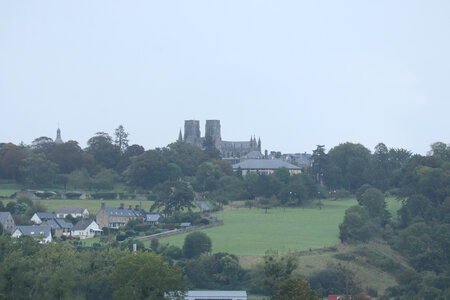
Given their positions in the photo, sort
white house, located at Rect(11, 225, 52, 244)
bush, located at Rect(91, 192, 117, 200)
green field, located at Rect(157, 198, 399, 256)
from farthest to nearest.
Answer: bush, located at Rect(91, 192, 117, 200)
white house, located at Rect(11, 225, 52, 244)
green field, located at Rect(157, 198, 399, 256)

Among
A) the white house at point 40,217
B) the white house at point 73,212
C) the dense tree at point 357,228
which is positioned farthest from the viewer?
the white house at point 73,212

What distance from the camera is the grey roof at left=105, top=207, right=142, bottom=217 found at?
75812 mm

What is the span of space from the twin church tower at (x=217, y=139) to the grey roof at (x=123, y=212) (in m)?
111

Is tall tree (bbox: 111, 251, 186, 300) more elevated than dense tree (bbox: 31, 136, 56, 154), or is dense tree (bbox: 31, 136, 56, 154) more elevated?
dense tree (bbox: 31, 136, 56, 154)

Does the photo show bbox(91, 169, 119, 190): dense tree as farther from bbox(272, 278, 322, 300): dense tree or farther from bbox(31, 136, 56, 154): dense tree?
bbox(272, 278, 322, 300): dense tree

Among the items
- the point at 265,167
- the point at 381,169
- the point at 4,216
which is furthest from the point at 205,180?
the point at 4,216

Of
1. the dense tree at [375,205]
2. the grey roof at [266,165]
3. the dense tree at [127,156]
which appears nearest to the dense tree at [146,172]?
the dense tree at [127,156]

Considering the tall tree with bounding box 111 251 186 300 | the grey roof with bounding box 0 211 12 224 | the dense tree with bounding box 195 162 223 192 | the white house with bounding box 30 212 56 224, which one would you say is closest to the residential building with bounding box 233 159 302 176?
the dense tree with bounding box 195 162 223 192

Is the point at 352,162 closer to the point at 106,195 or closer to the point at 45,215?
the point at 106,195

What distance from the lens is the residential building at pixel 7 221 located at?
68.7m

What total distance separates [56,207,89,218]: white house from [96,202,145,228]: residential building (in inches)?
150

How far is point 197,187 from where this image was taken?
326 feet

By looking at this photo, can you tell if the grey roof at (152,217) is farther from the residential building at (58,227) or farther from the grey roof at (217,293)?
the grey roof at (217,293)

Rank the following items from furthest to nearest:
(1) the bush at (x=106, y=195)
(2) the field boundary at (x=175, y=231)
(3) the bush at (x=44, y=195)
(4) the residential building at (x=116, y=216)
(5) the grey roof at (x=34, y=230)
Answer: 1. (1) the bush at (x=106, y=195)
2. (3) the bush at (x=44, y=195)
3. (4) the residential building at (x=116, y=216)
4. (2) the field boundary at (x=175, y=231)
5. (5) the grey roof at (x=34, y=230)
